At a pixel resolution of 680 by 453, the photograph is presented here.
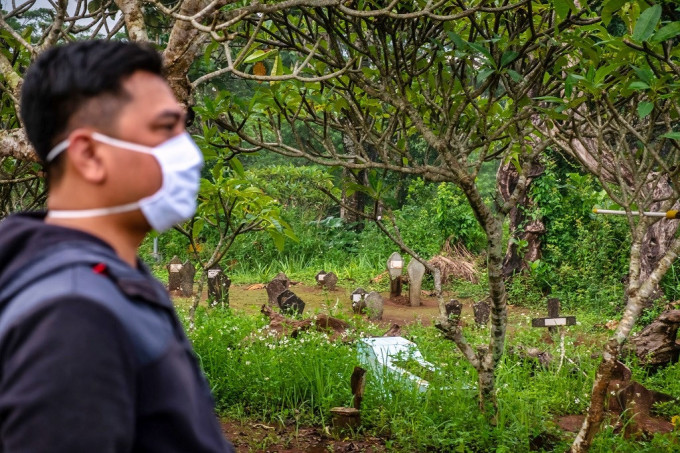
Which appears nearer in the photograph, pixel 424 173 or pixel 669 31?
pixel 669 31

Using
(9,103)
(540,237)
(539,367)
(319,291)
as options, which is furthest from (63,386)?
(540,237)

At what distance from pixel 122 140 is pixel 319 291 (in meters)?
9.07

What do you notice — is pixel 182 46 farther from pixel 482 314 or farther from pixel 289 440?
pixel 482 314

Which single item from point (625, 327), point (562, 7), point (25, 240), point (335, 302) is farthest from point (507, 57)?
point (335, 302)

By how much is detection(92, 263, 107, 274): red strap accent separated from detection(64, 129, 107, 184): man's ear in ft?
0.43

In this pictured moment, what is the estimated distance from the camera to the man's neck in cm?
111

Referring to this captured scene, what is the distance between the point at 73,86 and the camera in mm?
1091

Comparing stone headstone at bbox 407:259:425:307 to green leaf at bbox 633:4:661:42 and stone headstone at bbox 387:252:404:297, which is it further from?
green leaf at bbox 633:4:661:42

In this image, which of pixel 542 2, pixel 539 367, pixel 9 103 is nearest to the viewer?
pixel 542 2

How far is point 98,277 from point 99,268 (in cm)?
2

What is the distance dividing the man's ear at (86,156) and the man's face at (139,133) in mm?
13

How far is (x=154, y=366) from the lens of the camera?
1.03 meters

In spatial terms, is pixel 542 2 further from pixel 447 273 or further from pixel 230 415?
pixel 447 273

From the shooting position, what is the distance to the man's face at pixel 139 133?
1.09 m
